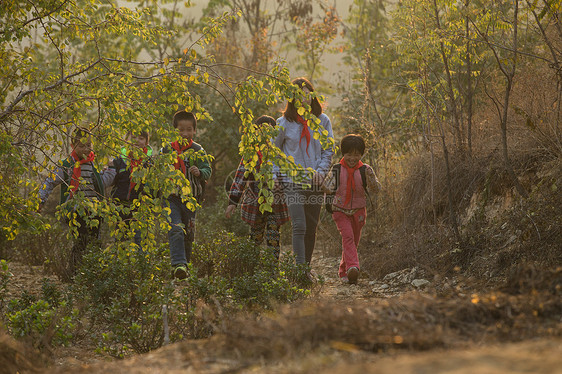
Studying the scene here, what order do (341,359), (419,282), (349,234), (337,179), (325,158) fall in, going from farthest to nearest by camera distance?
(337,179) < (349,234) < (325,158) < (419,282) < (341,359)

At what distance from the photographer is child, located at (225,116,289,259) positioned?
253 inches

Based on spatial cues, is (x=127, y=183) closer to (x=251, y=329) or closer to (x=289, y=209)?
(x=289, y=209)

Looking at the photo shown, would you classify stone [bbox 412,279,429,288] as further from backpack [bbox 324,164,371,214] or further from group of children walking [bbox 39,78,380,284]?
backpack [bbox 324,164,371,214]

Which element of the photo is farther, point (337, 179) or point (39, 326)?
point (337, 179)

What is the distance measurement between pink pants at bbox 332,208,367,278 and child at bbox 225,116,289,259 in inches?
24.2

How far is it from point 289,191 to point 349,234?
91 cm

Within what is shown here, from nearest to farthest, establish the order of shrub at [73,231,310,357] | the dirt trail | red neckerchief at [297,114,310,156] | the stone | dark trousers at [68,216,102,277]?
1. the dirt trail
2. shrub at [73,231,310,357]
3. the stone
4. red neckerchief at [297,114,310,156]
5. dark trousers at [68,216,102,277]

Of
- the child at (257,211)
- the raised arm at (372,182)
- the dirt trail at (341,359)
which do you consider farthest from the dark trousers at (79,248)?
the dirt trail at (341,359)

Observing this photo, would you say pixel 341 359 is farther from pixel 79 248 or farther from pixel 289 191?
pixel 79 248

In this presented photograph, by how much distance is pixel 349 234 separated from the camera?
21.5 ft

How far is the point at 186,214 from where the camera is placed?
6.74 metres

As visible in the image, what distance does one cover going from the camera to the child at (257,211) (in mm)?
6422

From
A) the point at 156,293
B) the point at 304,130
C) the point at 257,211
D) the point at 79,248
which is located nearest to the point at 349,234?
the point at 257,211

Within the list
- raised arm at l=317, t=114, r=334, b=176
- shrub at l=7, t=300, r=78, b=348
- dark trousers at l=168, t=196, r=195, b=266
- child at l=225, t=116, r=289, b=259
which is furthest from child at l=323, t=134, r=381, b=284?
shrub at l=7, t=300, r=78, b=348
